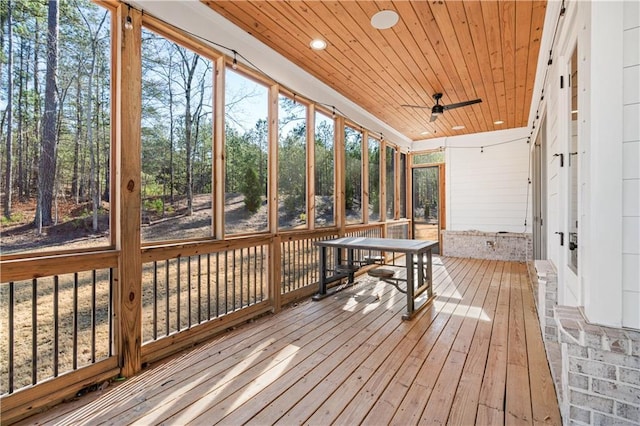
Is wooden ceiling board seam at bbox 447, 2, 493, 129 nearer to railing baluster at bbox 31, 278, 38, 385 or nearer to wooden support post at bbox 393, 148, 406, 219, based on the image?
wooden support post at bbox 393, 148, 406, 219

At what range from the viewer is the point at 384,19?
9.11ft

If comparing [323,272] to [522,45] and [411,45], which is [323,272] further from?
[522,45]

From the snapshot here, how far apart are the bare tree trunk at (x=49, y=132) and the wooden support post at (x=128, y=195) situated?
0.34 metres

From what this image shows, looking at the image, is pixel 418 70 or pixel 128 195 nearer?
pixel 128 195

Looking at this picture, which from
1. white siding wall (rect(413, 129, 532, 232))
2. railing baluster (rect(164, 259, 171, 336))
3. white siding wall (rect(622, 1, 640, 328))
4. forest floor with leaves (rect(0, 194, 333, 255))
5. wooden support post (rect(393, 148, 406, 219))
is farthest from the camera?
wooden support post (rect(393, 148, 406, 219))

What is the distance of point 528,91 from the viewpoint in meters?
4.54

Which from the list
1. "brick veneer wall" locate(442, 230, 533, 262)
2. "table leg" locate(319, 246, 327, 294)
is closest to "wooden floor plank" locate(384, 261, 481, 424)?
"table leg" locate(319, 246, 327, 294)

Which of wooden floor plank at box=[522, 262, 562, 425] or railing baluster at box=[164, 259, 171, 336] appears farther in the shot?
railing baluster at box=[164, 259, 171, 336]

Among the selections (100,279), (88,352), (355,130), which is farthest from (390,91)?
(88,352)

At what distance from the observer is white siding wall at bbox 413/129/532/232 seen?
6.57m

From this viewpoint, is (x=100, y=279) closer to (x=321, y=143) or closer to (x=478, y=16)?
(x=321, y=143)

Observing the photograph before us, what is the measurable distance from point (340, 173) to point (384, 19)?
94.6 inches

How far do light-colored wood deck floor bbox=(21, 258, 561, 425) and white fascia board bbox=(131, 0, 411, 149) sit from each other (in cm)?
271

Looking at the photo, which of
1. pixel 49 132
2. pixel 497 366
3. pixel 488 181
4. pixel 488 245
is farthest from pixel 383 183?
pixel 49 132
